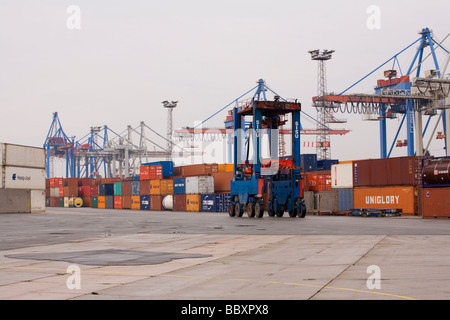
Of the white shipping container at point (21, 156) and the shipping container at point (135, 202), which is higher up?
the white shipping container at point (21, 156)

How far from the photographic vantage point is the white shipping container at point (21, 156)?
5394 centimetres

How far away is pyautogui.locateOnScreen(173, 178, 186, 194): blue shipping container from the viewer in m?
73.2

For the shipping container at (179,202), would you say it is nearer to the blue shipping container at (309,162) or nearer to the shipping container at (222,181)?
the shipping container at (222,181)

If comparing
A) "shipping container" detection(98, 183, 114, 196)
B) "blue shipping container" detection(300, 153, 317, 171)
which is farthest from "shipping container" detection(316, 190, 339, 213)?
"shipping container" detection(98, 183, 114, 196)

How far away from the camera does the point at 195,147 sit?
5969 inches

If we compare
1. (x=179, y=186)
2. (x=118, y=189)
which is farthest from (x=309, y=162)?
(x=118, y=189)

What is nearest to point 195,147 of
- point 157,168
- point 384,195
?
point 157,168

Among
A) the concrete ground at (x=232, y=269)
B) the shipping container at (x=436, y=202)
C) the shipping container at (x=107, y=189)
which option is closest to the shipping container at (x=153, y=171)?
the shipping container at (x=107, y=189)

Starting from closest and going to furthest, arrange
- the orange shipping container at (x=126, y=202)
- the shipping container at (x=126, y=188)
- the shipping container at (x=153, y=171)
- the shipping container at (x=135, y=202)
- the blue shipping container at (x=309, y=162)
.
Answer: the blue shipping container at (x=309, y=162) → the shipping container at (x=153, y=171) → the shipping container at (x=135, y=202) → the orange shipping container at (x=126, y=202) → the shipping container at (x=126, y=188)

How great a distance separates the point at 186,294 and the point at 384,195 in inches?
1515

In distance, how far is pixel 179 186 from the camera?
7450 centimetres

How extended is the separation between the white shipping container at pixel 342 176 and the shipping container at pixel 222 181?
19.4 m

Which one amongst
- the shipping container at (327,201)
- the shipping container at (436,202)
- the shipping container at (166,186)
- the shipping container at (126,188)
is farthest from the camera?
the shipping container at (126,188)

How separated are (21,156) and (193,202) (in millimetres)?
23541
